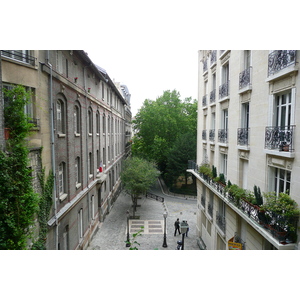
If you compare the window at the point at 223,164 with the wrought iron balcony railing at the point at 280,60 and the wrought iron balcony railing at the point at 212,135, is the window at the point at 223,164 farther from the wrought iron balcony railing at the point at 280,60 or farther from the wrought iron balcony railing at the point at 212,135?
the wrought iron balcony railing at the point at 280,60

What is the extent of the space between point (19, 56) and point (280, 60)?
7.75 meters

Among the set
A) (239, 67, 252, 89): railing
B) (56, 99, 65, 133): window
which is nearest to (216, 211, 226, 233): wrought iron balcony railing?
(239, 67, 252, 89): railing

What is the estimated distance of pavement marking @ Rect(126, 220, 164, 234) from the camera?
1627 centimetres

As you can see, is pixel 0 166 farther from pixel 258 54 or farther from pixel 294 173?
pixel 258 54

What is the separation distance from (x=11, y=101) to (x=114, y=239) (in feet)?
37.3

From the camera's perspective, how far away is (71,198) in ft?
37.3

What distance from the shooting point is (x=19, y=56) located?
22.0 ft

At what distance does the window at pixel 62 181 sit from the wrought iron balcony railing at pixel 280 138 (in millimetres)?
8562

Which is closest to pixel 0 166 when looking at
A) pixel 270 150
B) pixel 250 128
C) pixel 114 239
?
pixel 270 150

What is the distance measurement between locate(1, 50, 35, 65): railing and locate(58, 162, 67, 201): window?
4637 millimetres

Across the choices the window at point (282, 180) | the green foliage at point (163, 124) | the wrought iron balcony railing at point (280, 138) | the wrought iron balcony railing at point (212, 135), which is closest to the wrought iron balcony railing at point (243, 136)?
the wrought iron balcony railing at point (280, 138)

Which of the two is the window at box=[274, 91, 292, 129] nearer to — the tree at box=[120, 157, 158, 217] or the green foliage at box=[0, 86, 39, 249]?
the green foliage at box=[0, 86, 39, 249]

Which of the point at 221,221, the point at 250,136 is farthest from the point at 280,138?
the point at 221,221

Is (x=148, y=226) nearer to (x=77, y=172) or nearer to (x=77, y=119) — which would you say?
(x=77, y=172)
